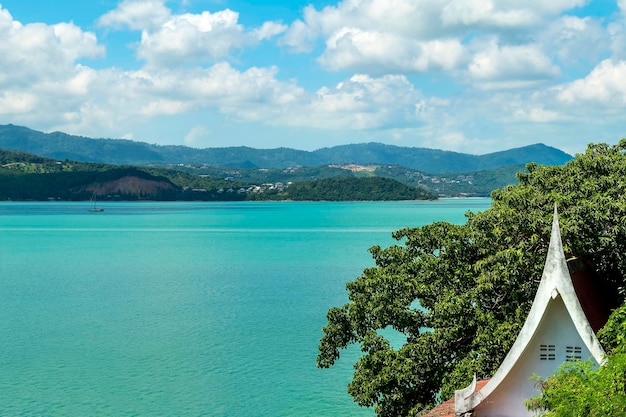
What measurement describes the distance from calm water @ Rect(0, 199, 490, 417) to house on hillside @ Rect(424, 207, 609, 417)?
11998mm

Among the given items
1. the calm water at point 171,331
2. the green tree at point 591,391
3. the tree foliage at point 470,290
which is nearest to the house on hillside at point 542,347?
the green tree at point 591,391

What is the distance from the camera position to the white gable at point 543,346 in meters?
13.0

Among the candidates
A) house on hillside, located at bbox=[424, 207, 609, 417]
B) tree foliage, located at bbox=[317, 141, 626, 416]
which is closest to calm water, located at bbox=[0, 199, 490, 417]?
tree foliage, located at bbox=[317, 141, 626, 416]

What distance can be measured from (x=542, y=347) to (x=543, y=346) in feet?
0.09

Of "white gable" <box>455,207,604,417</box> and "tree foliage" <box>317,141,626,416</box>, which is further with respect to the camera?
"tree foliage" <box>317,141,626,416</box>

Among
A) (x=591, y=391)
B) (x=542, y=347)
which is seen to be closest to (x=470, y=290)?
(x=542, y=347)

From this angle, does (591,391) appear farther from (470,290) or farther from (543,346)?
(470,290)

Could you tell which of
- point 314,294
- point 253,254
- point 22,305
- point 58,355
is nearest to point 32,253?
point 253,254

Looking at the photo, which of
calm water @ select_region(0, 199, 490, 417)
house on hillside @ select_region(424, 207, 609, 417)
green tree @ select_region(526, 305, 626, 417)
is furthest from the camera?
calm water @ select_region(0, 199, 490, 417)

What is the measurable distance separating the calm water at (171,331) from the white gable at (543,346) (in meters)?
12.0

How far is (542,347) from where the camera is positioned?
1339 cm

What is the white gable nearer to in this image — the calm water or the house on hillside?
the house on hillside

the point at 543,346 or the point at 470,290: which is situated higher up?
the point at 470,290

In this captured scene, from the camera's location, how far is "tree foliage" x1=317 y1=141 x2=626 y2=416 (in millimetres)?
17438
